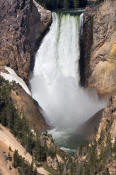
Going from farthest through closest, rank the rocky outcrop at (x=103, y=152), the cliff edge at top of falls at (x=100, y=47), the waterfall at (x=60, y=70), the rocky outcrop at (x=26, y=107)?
the waterfall at (x=60, y=70) < the cliff edge at top of falls at (x=100, y=47) < the rocky outcrop at (x=26, y=107) < the rocky outcrop at (x=103, y=152)

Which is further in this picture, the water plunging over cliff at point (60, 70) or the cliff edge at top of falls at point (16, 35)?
the water plunging over cliff at point (60, 70)

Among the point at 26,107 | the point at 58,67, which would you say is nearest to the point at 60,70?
the point at 58,67

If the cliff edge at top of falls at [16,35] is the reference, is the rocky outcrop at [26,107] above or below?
below

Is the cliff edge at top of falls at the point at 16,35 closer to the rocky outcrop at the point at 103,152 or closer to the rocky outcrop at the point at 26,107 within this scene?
the rocky outcrop at the point at 26,107

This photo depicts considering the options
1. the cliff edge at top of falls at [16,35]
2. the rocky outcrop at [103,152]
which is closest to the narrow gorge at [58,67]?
the cliff edge at top of falls at [16,35]

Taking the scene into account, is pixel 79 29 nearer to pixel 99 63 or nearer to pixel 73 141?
pixel 99 63

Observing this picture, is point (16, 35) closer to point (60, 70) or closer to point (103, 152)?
point (60, 70)

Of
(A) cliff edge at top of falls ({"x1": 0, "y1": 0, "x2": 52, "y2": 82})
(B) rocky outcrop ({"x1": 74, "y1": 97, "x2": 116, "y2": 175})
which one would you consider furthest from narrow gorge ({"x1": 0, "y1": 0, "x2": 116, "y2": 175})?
(B) rocky outcrop ({"x1": 74, "y1": 97, "x2": 116, "y2": 175})

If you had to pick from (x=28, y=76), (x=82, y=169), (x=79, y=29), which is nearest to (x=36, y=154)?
(x=82, y=169)
